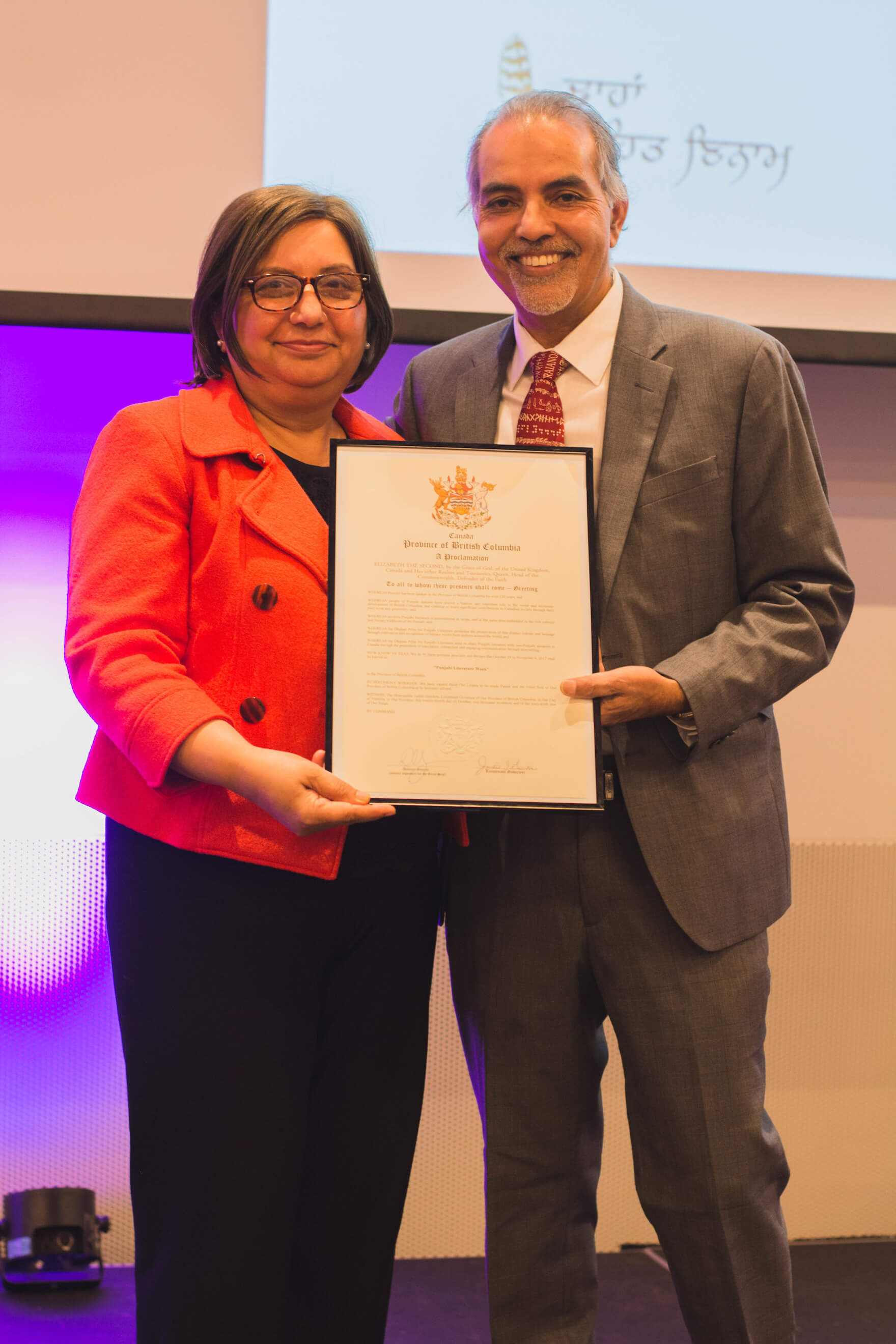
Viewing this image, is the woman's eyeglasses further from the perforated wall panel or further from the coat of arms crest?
the perforated wall panel

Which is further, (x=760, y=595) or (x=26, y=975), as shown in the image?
(x=26, y=975)

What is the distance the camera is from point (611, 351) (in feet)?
5.70

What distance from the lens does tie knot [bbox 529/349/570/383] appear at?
5.72 ft

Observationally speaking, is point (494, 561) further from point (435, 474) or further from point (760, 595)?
point (760, 595)

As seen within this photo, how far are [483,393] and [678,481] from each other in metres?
0.37

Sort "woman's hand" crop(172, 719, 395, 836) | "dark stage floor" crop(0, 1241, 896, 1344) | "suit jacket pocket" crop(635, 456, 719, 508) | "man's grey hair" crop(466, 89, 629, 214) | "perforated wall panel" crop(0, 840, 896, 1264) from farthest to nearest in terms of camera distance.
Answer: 1. "perforated wall panel" crop(0, 840, 896, 1264)
2. "dark stage floor" crop(0, 1241, 896, 1344)
3. "man's grey hair" crop(466, 89, 629, 214)
4. "suit jacket pocket" crop(635, 456, 719, 508)
5. "woman's hand" crop(172, 719, 395, 836)

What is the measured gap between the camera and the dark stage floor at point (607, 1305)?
2.19m

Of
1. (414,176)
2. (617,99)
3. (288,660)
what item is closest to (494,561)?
(288,660)

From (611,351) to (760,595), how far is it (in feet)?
1.47

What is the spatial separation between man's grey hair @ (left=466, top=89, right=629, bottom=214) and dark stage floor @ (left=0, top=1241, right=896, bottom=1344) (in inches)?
84.0

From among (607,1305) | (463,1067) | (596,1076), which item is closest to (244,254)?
(596,1076)

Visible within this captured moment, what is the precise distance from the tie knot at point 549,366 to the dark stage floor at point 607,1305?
184 centimetres

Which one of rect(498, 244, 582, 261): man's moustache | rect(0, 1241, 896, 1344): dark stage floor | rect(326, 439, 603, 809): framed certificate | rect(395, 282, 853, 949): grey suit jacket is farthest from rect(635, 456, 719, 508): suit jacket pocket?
rect(0, 1241, 896, 1344): dark stage floor

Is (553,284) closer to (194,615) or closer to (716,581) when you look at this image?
(716,581)
